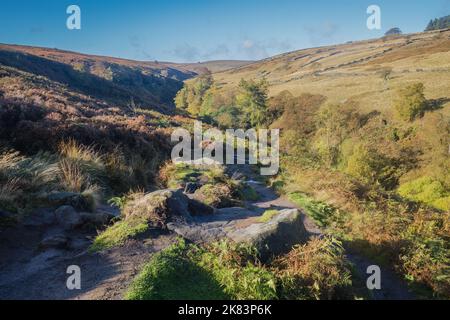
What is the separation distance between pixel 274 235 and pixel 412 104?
135ft

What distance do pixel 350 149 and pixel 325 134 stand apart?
8.74m

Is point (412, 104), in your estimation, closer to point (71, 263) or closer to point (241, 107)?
point (241, 107)

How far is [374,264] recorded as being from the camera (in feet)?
24.4

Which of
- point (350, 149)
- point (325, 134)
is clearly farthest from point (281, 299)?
point (325, 134)

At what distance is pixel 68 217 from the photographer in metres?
7.05

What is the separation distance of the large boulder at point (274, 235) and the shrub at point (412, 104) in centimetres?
3999

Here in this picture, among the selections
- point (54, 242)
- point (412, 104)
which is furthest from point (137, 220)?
point (412, 104)

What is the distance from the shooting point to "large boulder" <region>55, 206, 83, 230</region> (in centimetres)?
689

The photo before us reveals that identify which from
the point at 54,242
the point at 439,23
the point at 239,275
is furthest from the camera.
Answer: the point at 439,23

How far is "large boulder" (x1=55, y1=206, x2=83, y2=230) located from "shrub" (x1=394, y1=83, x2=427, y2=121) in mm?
41824

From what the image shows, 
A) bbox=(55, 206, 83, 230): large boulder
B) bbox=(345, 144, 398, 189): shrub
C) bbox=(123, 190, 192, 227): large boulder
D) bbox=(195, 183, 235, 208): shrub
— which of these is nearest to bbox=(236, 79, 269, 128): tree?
bbox=(345, 144, 398, 189): shrub

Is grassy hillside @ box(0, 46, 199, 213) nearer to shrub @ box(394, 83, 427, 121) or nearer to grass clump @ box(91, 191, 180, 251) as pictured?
grass clump @ box(91, 191, 180, 251)

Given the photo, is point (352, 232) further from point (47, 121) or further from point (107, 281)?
point (47, 121)
